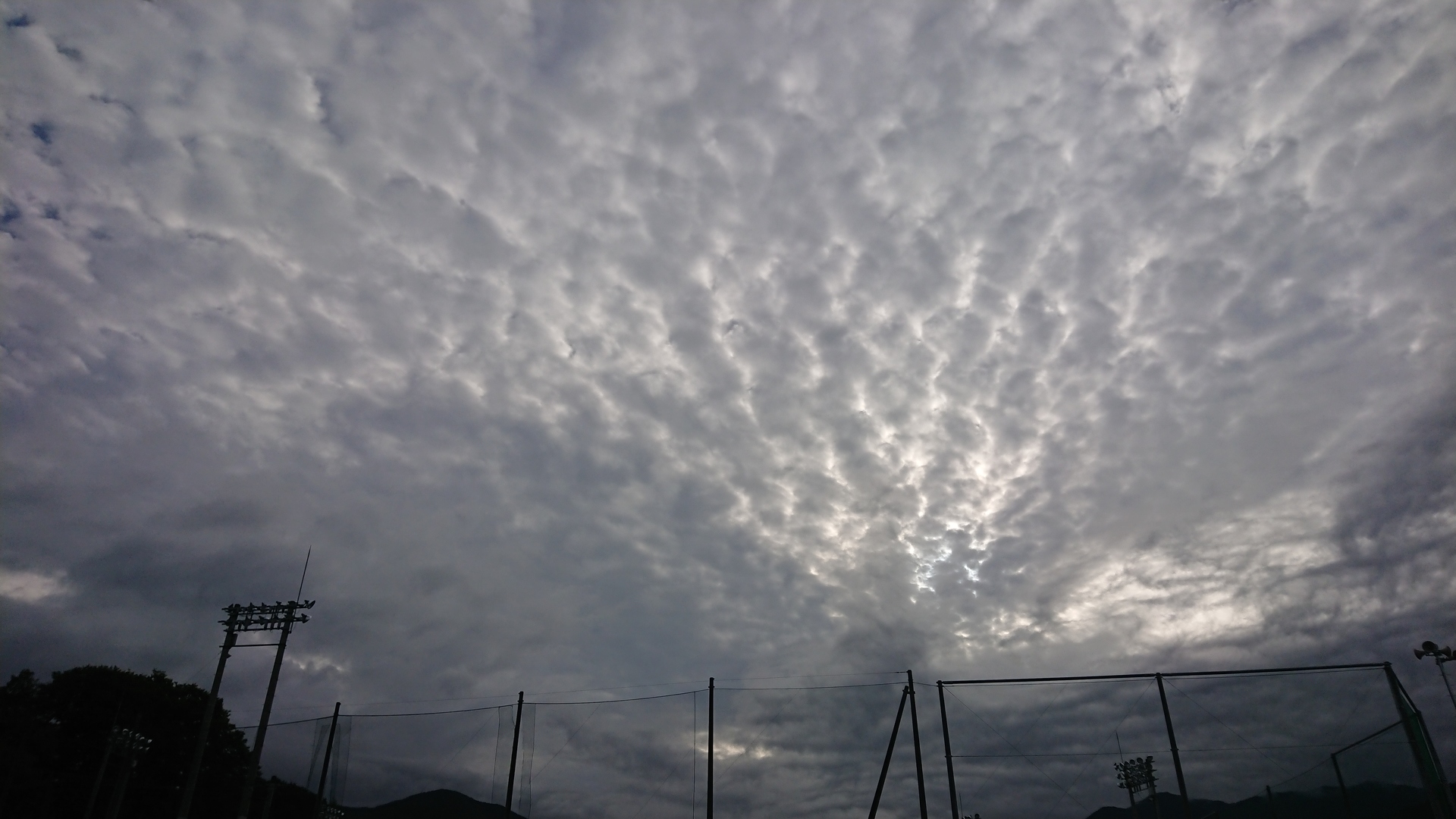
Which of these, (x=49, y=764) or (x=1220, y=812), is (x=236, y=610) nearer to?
(x=49, y=764)

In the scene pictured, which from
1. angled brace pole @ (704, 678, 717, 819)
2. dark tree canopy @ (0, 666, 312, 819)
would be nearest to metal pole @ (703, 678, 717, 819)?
angled brace pole @ (704, 678, 717, 819)

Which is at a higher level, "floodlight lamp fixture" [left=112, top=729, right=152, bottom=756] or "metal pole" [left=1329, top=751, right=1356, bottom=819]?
"floodlight lamp fixture" [left=112, top=729, right=152, bottom=756]

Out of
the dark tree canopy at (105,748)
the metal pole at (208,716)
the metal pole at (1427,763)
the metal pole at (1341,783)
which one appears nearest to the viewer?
the metal pole at (1427,763)

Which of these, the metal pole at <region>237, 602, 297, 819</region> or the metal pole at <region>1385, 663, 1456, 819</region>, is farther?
the metal pole at <region>237, 602, 297, 819</region>

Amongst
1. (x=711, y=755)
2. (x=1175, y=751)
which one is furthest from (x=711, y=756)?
(x=1175, y=751)

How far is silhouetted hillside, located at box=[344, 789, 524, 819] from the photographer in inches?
1256

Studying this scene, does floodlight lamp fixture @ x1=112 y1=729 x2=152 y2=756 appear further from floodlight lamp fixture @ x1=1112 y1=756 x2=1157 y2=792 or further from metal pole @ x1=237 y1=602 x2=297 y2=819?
floodlight lamp fixture @ x1=1112 y1=756 x2=1157 y2=792

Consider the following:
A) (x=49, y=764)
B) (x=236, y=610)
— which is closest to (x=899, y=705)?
(x=236, y=610)

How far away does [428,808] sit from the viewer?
112 feet

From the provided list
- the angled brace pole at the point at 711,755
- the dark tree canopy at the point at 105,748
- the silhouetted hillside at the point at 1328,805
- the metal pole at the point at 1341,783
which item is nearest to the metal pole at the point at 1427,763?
the silhouetted hillside at the point at 1328,805

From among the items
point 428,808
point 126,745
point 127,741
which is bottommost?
point 428,808

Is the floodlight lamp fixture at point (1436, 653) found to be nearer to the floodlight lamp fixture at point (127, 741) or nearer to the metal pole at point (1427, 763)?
the metal pole at point (1427, 763)

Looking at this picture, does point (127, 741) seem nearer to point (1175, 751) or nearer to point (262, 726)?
point (262, 726)

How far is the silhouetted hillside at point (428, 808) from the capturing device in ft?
105
